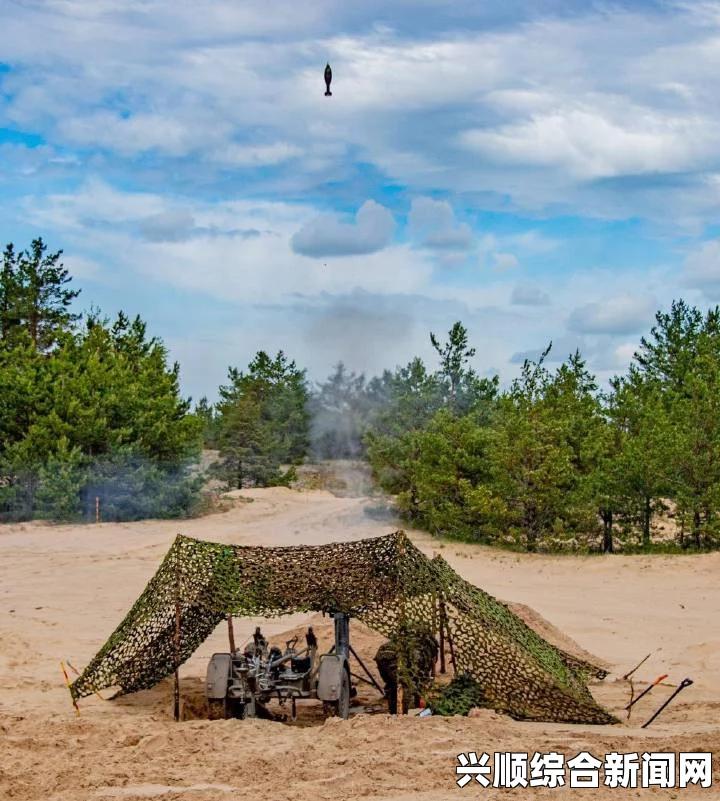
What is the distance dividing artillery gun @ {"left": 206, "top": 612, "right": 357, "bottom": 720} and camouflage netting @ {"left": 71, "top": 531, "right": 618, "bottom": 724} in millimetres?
374

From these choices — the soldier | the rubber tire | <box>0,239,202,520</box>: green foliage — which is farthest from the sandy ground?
<box>0,239,202,520</box>: green foliage

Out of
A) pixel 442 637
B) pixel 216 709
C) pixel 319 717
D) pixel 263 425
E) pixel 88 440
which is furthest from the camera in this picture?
pixel 263 425

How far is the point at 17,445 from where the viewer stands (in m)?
30.2

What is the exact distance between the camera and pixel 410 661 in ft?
33.8

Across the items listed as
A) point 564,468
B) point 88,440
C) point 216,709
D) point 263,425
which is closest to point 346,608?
point 216,709

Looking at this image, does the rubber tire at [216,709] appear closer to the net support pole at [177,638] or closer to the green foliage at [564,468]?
the net support pole at [177,638]

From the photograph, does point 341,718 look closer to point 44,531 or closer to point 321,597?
point 321,597

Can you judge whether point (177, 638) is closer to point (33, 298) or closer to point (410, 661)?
point (410, 661)

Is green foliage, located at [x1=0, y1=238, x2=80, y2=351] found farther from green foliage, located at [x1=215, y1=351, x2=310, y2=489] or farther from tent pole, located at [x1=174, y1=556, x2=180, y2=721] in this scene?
tent pole, located at [x1=174, y1=556, x2=180, y2=721]

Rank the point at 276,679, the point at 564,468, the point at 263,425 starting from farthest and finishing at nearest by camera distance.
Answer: the point at 263,425, the point at 564,468, the point at 276,679

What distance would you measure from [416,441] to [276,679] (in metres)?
17.9

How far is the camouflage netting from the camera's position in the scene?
34.2 feet

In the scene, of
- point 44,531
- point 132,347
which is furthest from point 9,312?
point 44,531

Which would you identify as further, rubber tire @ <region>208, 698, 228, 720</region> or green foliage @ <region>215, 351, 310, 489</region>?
green foliage @ <region>215, 351, 310, 489</region>
